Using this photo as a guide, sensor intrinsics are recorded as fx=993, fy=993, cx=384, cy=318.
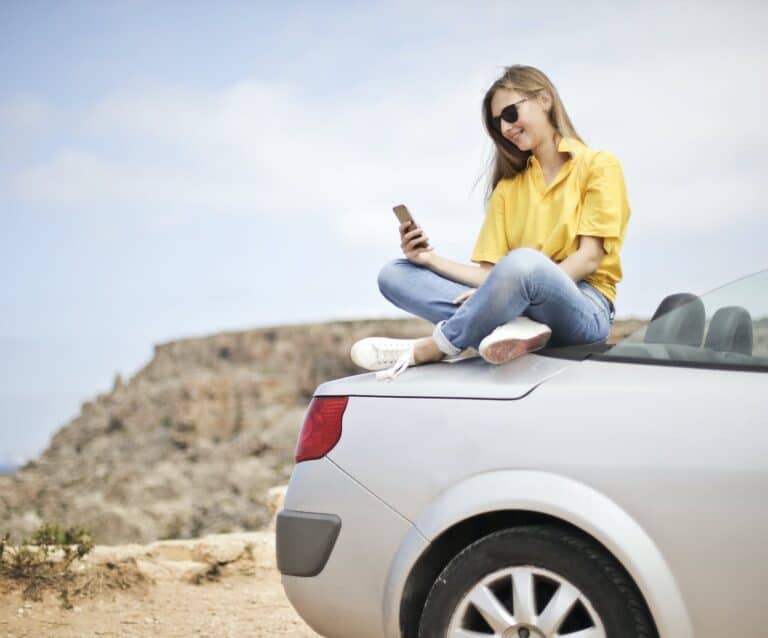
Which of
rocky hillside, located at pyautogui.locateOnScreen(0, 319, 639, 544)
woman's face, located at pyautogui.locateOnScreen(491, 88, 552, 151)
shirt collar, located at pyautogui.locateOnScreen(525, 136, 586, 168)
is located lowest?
rocky hillside, located at pyautogui.locateOnScreen(0, 319, 639, 544)

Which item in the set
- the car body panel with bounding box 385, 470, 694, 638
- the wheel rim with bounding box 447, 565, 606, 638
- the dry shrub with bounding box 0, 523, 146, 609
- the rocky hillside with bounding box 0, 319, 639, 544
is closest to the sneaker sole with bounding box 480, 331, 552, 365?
the car body panel with bounding box 385, 470, 694, 638

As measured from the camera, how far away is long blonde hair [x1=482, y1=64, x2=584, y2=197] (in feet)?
12.5

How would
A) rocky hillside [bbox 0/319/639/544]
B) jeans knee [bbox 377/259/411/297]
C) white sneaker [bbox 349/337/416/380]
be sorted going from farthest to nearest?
1. rocky hillside [bbox 0/319/639/544]
2. jeans knee [bbox 377/259/411/297]
3. white sneaker [bbox 349/337/416/380]

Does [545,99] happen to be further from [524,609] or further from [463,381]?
[524,609]

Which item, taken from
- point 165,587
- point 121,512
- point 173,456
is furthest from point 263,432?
point 165,587

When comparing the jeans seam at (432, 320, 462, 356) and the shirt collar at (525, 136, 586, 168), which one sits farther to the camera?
the shirt collar at (525, 136, 586, 168)

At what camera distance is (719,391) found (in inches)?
107

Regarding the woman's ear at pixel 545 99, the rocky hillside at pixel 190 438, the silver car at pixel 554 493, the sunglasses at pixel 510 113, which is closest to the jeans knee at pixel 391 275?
the silver car at pixel 554 493

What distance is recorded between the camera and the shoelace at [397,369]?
126 inches

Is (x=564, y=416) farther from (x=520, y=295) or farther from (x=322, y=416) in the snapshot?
(x=322, y=416)

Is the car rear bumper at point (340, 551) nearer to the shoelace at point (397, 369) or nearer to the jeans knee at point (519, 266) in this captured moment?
the shoelace at point (397, 369)

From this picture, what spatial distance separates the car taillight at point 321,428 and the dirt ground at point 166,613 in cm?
276

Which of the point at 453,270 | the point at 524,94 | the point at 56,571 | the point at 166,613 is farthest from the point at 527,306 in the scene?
the point at 56,571

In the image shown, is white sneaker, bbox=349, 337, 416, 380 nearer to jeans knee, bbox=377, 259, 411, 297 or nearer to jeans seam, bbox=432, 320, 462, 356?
jeans seam, bbox=432, 320, 462, 356
